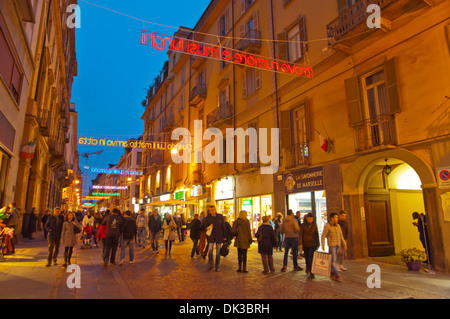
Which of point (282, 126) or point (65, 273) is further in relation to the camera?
point (282, 126)

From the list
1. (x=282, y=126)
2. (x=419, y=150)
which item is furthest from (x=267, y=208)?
(x=419, y=150)

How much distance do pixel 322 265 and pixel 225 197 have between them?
540 inches

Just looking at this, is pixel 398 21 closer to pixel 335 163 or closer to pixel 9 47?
pixel 335 163

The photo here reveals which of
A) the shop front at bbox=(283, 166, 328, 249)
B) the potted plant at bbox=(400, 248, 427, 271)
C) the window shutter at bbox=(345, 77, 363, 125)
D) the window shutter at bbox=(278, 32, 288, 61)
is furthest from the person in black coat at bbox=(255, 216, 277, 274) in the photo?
the window shutter at bbox=(278, 32, 288, 61)

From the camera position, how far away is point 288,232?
9.30 metres

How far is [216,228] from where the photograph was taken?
9.34m

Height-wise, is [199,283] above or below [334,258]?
below

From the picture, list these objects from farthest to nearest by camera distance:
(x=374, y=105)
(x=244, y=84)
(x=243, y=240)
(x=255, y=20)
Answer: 1. (x=244, y=84)
2. (x=255, y=20)
3. (x=374, y=105)
4. (x=243, y=240)

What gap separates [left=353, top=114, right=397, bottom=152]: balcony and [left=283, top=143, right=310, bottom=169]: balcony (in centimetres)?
290

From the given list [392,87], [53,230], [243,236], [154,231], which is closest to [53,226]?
[53,230]

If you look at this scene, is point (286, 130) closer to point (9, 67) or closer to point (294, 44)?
point (294, 44)

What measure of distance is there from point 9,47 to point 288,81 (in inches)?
455

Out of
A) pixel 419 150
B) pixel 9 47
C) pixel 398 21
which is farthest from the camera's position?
pixel 9 47

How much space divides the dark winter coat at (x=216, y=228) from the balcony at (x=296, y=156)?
5.80 metres
